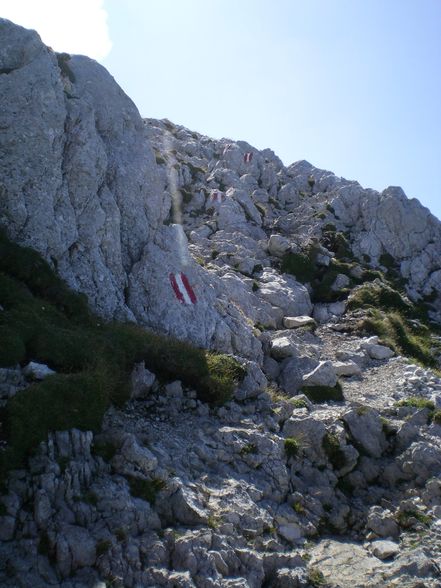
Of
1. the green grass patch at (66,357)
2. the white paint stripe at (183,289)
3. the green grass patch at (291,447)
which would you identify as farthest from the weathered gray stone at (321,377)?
the white paint stripe at (183,289)

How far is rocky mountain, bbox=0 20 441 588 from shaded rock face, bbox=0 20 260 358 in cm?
10

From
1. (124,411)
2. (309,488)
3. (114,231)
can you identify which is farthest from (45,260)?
(309,488)

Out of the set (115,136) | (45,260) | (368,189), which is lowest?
(45,260)

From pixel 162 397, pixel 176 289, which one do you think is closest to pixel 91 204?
pixel 176 289

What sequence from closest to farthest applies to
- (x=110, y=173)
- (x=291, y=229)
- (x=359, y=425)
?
(x=359, y=425) → (x=110, y=173) → (x=291, y=229)

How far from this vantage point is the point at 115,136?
29.8m

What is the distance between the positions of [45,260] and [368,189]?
44.8 metres

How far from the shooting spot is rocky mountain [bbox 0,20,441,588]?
1159cm

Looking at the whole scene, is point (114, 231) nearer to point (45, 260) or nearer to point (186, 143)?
point (45, 260)

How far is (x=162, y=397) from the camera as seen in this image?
17.7 metres

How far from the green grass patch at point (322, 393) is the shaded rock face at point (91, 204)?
10.5 feet

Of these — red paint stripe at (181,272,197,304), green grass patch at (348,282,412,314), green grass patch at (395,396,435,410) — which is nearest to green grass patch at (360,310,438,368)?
green grass patch at (348,282,412,314)

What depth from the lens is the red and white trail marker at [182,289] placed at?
25.5m

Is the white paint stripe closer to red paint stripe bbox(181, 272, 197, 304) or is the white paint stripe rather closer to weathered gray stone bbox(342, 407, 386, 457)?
red paint stripe bbox(181, 272, 197, 304)
